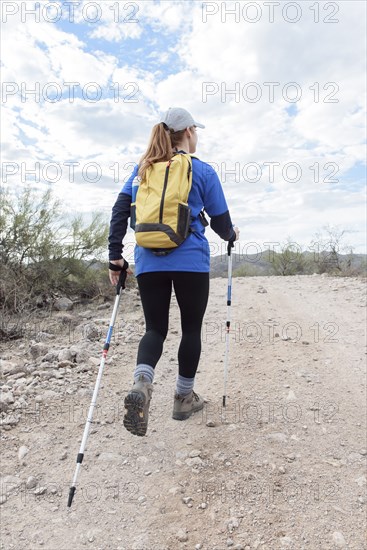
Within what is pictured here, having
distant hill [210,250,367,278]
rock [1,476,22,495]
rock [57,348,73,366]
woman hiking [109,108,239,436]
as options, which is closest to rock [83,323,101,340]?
rock [57,348,73,366]

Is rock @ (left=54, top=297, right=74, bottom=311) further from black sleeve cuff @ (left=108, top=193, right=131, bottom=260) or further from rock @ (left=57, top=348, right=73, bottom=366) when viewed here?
black sleeve cuff @ (left=108, top=193, right=131, bottom=260)

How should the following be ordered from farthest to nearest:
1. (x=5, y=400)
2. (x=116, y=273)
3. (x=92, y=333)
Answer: (x=92, y=333)
(x=5, y=400)
(x=116, y=273)

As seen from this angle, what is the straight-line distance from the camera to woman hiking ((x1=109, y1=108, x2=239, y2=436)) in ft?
10.0

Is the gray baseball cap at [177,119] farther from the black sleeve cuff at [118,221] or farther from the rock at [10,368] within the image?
the rock at [10,368]

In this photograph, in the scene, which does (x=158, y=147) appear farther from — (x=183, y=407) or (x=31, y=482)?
(x=31, y=482)

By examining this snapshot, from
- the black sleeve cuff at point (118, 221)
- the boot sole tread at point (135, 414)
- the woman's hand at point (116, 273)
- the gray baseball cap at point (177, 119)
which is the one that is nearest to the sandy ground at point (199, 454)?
the boot sole tread at point (135, 414)

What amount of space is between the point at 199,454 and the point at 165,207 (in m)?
1.87

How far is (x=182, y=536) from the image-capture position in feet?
8.11

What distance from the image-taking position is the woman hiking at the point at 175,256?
10.0 feet

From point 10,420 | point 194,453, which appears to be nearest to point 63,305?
point 10,420

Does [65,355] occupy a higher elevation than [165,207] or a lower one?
lower

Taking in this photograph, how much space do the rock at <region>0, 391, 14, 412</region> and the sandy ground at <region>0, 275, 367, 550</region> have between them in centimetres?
3

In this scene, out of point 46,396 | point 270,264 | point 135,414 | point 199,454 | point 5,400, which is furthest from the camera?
point 270,264

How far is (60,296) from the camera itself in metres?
9.80
